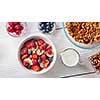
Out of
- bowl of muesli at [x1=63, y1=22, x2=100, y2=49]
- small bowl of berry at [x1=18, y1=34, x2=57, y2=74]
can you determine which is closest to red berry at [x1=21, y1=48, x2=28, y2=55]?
small bowl of berry at [x1=18, y1=34, x2=57, y2=74]

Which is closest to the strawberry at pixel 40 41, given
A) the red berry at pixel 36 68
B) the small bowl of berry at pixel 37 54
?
the small bowl of berry at pixel 37 54

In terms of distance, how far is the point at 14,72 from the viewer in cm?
156

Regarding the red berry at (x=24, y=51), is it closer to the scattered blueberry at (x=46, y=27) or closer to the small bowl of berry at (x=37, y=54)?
the small bowl of berry at (x=37, y=54)

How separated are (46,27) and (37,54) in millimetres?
147

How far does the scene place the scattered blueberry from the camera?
1.55 metres

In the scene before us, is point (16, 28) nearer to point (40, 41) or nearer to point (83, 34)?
point (40, 41)

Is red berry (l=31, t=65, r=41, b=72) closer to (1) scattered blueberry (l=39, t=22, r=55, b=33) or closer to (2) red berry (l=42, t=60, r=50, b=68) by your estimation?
(2) red berry (l=42, t=60, r=50, b=68)

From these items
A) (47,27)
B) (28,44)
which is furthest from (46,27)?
(28,44)

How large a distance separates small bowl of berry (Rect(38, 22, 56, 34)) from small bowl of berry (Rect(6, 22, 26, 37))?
0.29 ft

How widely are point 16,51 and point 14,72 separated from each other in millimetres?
109

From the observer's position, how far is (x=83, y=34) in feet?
5.06

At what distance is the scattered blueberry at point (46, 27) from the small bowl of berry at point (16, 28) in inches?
3.5

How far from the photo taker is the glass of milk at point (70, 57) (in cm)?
154
